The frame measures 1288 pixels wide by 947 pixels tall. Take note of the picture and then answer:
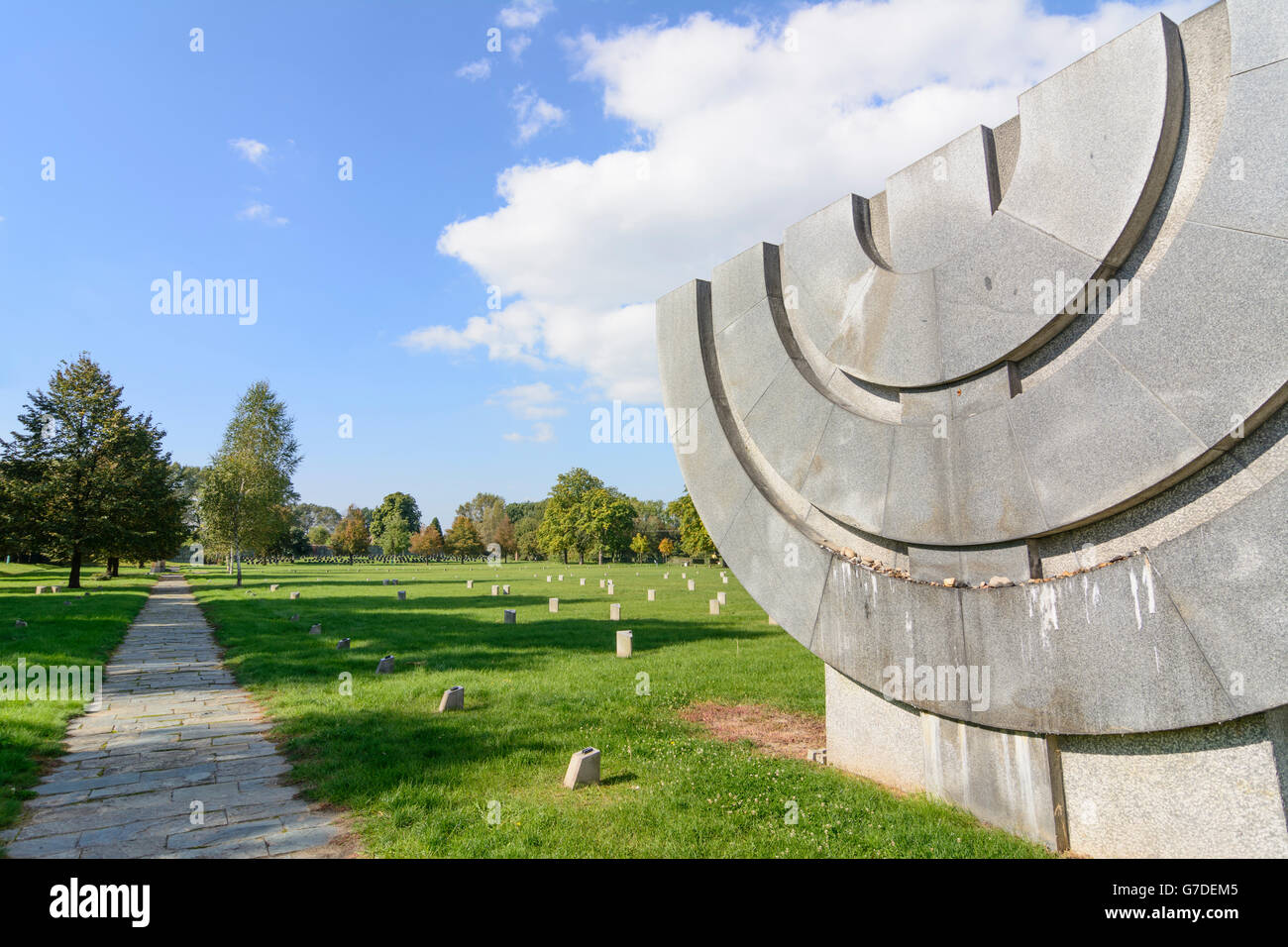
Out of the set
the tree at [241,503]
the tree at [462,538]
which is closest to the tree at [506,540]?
the tree at [462,538]

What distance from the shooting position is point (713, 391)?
6.55 metres

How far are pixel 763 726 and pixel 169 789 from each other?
5667 mm

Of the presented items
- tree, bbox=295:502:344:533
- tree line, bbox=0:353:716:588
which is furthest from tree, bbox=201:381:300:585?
tree, bbox=295:502:344:533

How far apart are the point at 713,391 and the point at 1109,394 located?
11.3ft

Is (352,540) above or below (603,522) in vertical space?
below

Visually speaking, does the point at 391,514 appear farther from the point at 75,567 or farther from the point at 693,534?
the point at 75,567

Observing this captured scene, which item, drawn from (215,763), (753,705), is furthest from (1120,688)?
(215,763)

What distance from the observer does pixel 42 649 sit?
11000 mm

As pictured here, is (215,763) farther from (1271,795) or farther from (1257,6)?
(1257,6)

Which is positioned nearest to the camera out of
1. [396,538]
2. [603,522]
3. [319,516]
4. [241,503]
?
[241,503]

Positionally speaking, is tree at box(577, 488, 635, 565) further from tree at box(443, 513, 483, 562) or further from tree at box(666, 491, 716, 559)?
tree at box(443, 513, 483, 562)

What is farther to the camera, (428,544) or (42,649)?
(428,544)

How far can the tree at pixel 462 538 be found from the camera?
88.6 m

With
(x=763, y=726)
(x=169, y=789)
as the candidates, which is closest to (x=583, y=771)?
(x=763, y=726)
